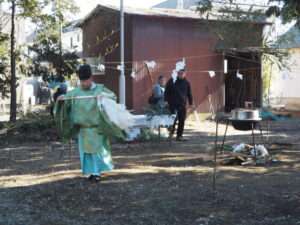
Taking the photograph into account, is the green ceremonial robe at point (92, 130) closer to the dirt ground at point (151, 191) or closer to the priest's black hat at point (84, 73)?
the priest's black hat at point (84, 73)

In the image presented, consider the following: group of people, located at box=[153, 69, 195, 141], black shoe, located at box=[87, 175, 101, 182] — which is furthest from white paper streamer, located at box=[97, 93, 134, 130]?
group of people, located at box=[153, 69, 195, 141]

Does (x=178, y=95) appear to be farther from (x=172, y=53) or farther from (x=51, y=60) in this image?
(x=172, y=53)

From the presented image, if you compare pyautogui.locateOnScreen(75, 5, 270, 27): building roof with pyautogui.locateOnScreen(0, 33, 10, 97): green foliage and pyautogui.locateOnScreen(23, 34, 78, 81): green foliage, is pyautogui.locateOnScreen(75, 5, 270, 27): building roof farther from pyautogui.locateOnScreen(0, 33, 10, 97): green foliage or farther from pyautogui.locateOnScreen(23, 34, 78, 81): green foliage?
pyautogui.locateOnScreen(0, 33, 10, 97): green foliage

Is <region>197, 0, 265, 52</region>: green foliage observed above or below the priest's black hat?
above

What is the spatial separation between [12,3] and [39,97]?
53.2 ft

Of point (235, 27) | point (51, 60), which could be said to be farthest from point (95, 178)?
point (51, 60)

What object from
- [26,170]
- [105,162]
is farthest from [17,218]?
[26,170]

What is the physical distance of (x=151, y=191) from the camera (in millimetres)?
5820

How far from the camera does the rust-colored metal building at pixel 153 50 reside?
50.4ft

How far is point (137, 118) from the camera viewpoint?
1066 cm

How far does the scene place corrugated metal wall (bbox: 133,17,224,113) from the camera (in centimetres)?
1544

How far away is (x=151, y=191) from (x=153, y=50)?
10431 millimetres

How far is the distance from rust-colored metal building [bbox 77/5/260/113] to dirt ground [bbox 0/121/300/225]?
6.55 meters

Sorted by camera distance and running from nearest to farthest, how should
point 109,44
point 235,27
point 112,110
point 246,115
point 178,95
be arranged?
point 112,110 < point 235,27 < point 246,115 < point 178,95 < point 109,44
